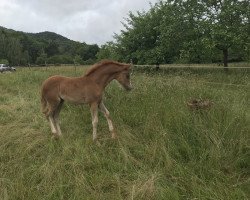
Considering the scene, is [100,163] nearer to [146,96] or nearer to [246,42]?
[146,96]

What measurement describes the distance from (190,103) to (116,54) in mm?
16604

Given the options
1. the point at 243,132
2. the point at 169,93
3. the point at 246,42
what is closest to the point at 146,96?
the point at 169,93

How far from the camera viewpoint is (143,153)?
222 inches

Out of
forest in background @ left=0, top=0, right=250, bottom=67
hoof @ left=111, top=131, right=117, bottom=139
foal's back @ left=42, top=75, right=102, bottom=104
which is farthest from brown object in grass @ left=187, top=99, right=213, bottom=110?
forest in background @ left=0, top=0, right=250, bottom=67

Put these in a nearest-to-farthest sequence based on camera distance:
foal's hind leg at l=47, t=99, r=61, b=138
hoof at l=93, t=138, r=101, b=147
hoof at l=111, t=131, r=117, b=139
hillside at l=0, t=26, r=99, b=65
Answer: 1. hoof at l=93, t=138, r=101, b=147
2. hoof at l=111, t=131, r=117, b=139
3. foal's hind leg at l=47, t=99, r=61, b=138
4. hillside at l=0, t=26, r=99, b=65

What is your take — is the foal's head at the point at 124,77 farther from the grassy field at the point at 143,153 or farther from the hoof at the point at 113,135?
the hoof at the point at 113,135

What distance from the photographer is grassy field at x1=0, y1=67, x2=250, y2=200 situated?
15.5 ft

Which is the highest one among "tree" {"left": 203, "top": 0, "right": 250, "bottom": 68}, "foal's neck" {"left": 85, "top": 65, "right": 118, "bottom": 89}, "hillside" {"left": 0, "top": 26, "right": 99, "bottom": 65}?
"tree" {"left": 203, "top": 0, "right": 250, "bottom": 68}

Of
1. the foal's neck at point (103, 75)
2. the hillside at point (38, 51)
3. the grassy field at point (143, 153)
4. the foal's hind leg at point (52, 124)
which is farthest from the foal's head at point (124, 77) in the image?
the hillside at point (38, 51)

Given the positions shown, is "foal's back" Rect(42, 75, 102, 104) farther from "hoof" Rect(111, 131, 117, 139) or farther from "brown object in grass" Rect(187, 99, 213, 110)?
"brown object in grass" Rect(187, 99, 213, 110)

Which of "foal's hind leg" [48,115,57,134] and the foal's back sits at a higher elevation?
the foal's back

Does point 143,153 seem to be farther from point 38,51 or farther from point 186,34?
point 38,51

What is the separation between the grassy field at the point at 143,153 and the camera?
4723 millimetres

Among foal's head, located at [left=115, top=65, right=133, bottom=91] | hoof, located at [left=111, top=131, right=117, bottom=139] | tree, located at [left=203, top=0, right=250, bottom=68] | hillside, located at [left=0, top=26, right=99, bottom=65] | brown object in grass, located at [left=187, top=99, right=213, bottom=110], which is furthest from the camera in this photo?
hillside, located at [left=0, top=26, right=99, bottom=65]
